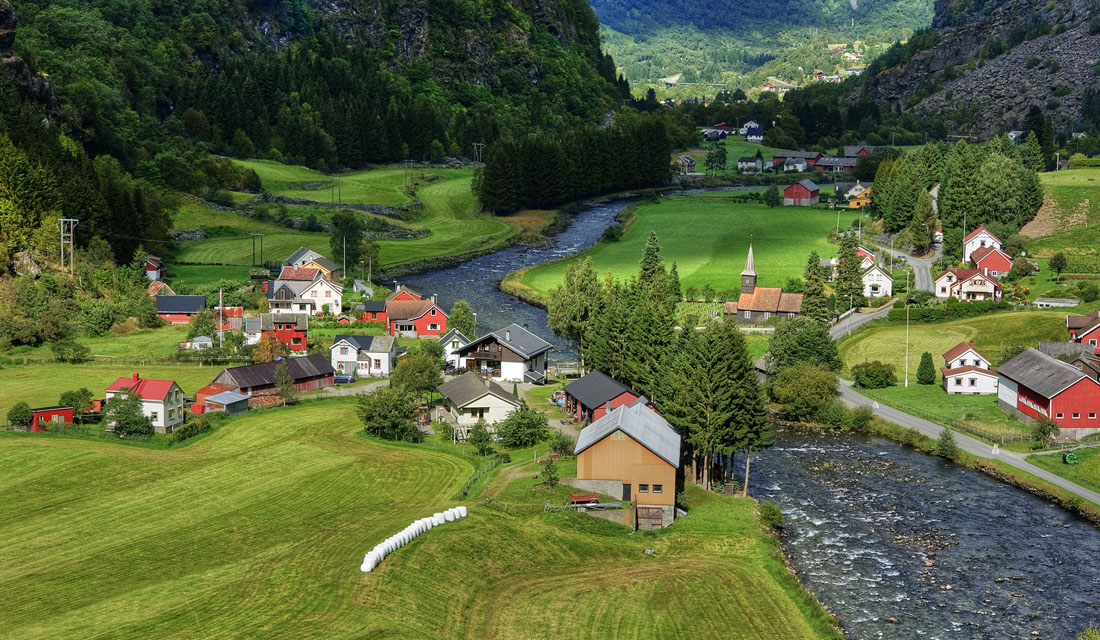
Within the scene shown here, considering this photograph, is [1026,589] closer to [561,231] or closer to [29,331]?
[29,331]

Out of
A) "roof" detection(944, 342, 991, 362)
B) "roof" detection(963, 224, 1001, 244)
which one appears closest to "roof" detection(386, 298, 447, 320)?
"roof" detection(944, 342, 991, 362)

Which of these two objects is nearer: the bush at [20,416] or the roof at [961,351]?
the bush at [20,416]

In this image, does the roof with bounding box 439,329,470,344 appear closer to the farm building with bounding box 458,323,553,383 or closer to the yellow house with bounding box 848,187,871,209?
the farm building with bounding box 458,323,553,383

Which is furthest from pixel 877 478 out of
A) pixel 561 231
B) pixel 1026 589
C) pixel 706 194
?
pixel 706 194

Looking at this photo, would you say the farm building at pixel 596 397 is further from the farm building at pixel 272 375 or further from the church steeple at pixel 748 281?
the church steeple at pixel 748 281

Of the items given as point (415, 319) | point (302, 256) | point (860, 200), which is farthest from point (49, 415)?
point (860, 200)

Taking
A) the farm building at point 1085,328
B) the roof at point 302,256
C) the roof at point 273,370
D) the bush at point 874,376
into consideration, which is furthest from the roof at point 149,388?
the farm building at point 1085,328
